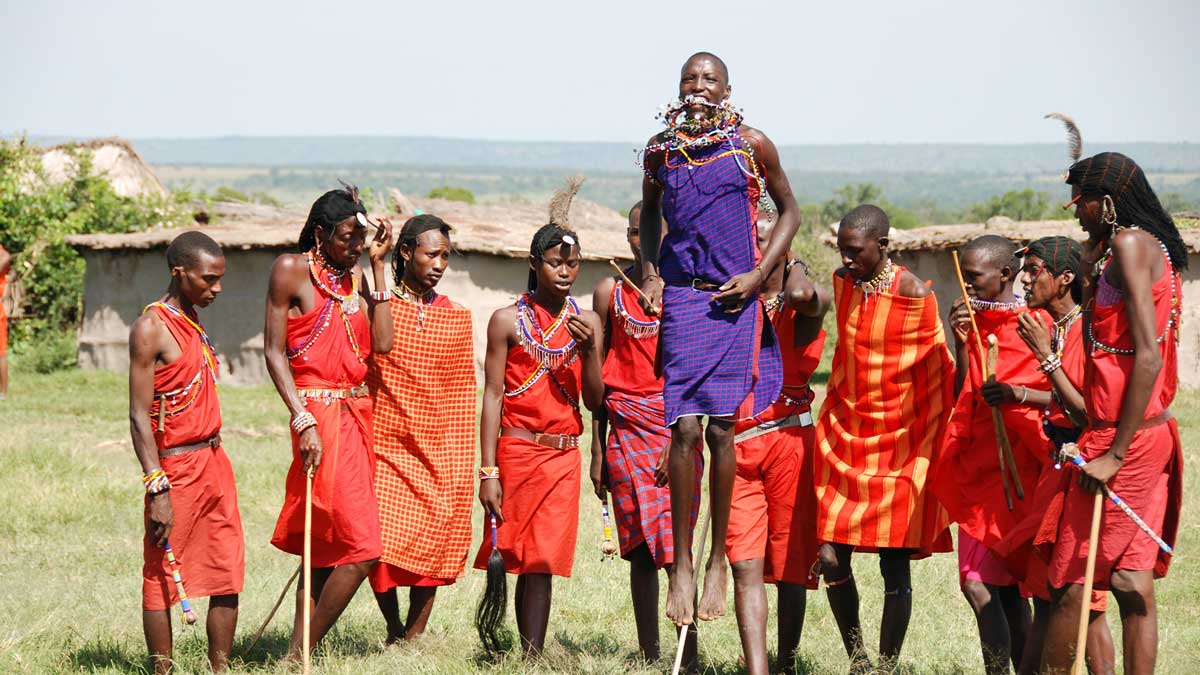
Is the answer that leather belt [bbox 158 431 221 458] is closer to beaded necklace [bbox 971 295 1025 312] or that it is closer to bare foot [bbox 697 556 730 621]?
bare foot [bbox 697 556 730 621]

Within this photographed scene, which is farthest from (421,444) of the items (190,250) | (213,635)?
(190,250)

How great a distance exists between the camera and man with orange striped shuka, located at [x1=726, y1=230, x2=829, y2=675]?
5980 millimetres

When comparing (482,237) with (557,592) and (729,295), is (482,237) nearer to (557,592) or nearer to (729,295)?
(557,592)

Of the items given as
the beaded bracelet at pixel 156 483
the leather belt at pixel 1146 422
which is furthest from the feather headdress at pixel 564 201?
the leather belt at pixel 1146 422

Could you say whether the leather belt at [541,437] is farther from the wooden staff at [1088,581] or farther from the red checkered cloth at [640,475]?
the wooden staff at [1088,581]

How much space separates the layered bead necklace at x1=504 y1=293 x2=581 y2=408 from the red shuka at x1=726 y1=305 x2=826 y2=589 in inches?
33.7

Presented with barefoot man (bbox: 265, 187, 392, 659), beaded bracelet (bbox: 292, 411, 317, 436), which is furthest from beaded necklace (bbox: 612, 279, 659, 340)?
beaded bracelet (bbox: 292, 411, 317, 436)

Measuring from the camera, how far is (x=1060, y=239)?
599 centimetres

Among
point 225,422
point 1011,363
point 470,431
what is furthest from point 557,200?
point 225,422

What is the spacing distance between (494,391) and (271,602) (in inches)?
95.0

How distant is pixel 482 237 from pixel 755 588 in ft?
37.7

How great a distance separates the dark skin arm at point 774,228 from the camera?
540 cm

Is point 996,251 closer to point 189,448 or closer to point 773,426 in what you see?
point 773,426

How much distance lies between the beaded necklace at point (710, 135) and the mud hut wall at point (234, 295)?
10380 millimetres
